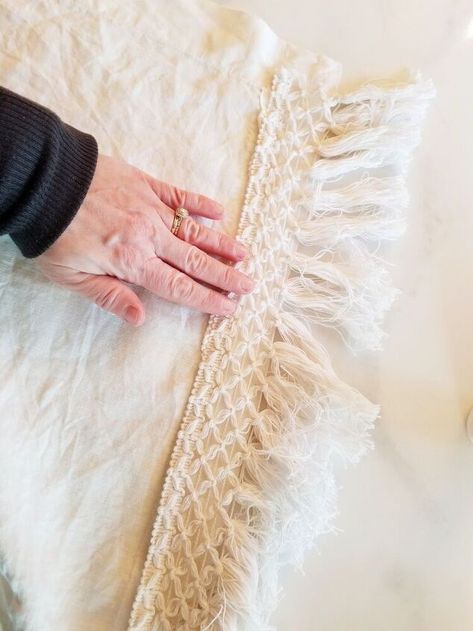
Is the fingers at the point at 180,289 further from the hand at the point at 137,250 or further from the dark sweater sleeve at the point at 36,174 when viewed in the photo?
the dark sweater sleeve at the point at 36,174

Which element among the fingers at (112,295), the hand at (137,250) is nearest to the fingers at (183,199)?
the hand at (137,250)

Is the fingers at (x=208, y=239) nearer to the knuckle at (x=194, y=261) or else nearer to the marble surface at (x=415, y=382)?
the knuckle at (x=194, y=261)

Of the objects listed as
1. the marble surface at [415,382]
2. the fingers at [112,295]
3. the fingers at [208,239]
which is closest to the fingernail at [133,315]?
the fingers at [112,295]

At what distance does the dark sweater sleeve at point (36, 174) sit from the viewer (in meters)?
0.61

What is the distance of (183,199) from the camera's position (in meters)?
0.70

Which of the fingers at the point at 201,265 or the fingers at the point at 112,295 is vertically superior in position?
the fingers at the point at 201,265

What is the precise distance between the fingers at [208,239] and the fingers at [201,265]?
1cm

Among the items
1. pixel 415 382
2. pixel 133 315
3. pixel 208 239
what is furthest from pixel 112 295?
pixel 415 382

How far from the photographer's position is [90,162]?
661 millimetres

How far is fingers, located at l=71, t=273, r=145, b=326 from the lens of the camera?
26.2 inches

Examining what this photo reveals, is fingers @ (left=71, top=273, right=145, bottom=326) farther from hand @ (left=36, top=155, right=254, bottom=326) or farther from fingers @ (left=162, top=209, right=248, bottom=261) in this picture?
fingers @ (left=162, top=209, right=248, bottom=261)

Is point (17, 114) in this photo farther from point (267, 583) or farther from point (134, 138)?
point (267, 583)

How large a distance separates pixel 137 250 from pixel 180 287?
7cm

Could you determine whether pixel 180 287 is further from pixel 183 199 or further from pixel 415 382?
pixel 415 382
